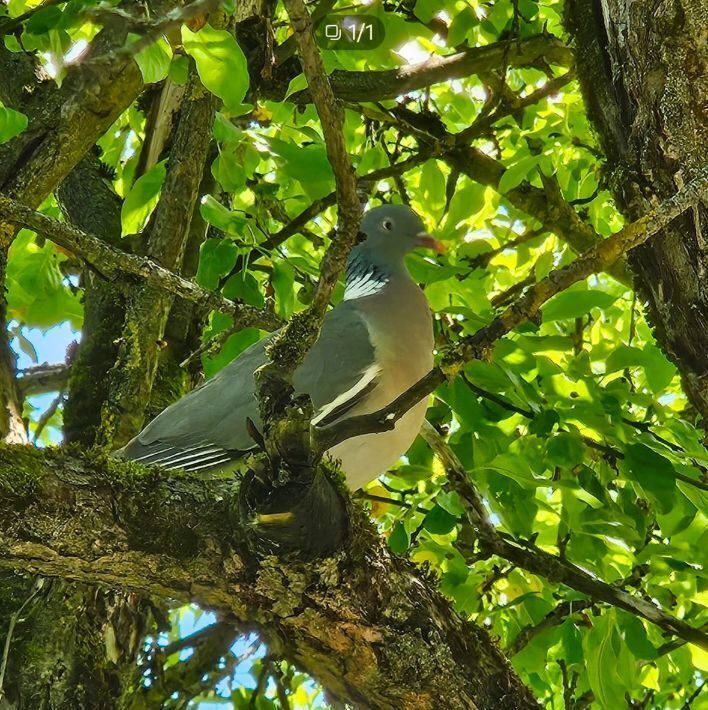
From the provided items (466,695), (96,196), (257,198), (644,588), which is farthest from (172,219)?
(644,588)

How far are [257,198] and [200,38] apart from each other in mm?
1333

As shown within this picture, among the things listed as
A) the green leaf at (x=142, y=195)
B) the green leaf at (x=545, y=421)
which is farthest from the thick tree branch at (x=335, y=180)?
the green leaf at (x=142, y=195)

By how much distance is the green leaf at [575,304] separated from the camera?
1.93 meters

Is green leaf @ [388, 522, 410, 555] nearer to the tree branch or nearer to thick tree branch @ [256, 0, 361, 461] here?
the tree branch

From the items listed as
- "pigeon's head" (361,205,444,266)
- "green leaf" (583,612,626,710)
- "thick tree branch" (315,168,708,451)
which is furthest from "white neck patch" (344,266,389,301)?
"thick tree branch" (315,168,708,451)

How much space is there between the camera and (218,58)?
4.95 ft

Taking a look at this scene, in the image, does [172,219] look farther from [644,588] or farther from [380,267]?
[644,588]

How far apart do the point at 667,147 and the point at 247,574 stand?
1.12 metres

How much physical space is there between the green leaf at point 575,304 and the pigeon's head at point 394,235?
109 cm

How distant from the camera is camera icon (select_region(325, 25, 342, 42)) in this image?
2.52m

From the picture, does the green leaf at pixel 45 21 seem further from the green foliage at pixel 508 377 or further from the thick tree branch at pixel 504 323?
the thick tree branch at pixel 504 323

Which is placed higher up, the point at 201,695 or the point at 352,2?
the point at 352,2

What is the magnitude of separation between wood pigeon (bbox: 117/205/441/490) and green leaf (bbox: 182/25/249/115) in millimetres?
820

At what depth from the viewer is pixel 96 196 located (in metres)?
3.06
